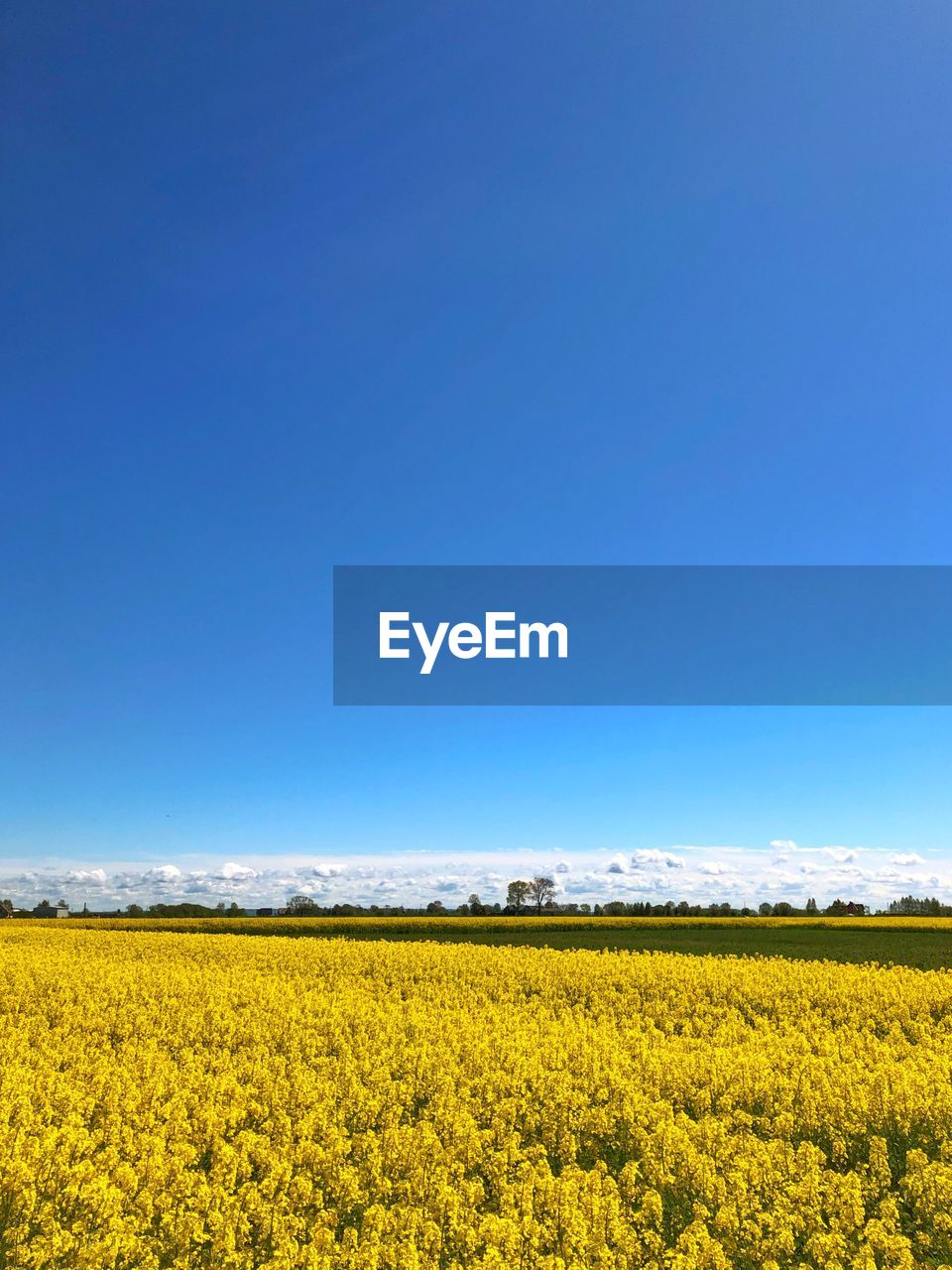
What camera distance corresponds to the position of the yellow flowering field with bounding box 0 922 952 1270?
7441 mm

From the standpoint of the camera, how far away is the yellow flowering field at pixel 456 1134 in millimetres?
7441

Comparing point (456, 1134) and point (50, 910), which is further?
point (50, 910)

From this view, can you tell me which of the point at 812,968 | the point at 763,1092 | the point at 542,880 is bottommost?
the point at 542,880

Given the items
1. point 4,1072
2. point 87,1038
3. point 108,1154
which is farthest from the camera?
point 87,1038

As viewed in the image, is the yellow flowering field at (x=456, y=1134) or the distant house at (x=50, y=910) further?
the distant house at (x=50, y=910)

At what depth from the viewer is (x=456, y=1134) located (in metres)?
9.62

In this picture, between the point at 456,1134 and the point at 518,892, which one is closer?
the point at 456,1134

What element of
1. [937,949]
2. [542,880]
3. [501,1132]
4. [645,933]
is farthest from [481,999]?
[542,880]

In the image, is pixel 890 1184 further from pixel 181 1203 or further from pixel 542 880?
pixel 542 880

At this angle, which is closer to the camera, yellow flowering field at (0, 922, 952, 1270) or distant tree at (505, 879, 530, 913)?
yellow flowering field at (0, 922, 952, 1270)

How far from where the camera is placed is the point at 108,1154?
352 inches

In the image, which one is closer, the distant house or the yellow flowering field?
the yellow flowering field

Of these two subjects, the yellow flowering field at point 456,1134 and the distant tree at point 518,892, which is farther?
the distant tree at point 518,892

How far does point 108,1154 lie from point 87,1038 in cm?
739
